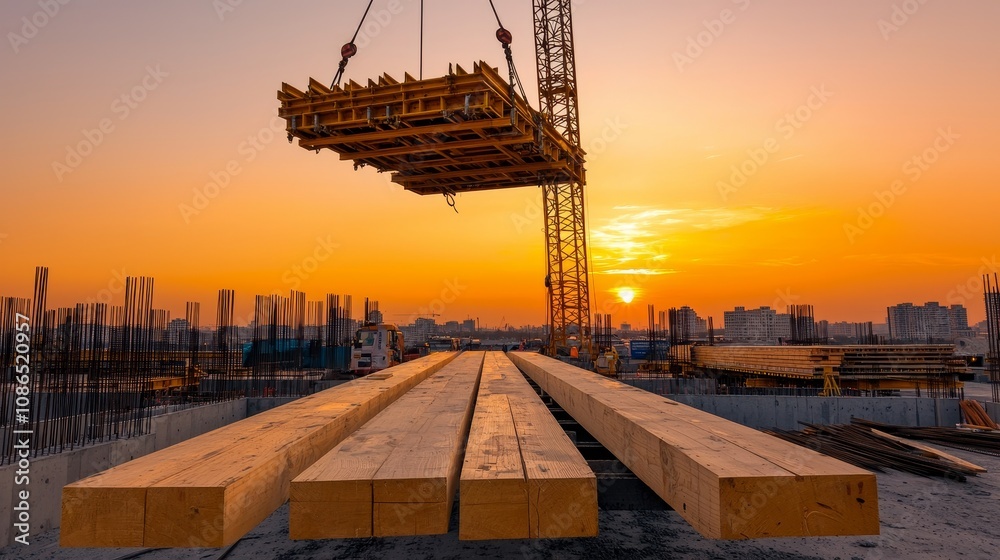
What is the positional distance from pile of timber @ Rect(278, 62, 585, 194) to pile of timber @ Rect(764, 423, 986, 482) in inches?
288

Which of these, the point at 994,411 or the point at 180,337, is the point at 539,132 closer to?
the point at 994,411

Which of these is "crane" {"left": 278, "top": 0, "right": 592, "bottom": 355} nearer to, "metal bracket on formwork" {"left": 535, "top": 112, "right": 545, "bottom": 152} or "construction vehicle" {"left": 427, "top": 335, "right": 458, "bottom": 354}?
"metal bracket on formwork" {"left": 535, "top": 112, "right": 545, "bottom": 152}

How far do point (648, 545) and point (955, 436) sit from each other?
10375 mm

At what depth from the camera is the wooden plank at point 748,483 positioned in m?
2.07

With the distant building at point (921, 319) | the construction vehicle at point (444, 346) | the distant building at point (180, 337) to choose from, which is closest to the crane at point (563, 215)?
the construction vehicle at point (444, 346)

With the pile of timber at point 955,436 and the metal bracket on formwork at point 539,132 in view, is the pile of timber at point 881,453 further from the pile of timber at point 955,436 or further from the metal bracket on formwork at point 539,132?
the metal bracket on formwork at point 539,132

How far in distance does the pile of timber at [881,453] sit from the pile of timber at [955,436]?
145cm

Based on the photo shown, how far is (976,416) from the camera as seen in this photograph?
1339cm

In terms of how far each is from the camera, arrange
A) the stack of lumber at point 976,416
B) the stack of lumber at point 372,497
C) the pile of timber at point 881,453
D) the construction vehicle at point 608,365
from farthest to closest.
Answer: the construction vehicle at point 608,365, the stack of lumber at point 976,416, the pile of timber at point 881,453, the stack of lumber at point 372,497

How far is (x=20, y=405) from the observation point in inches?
458

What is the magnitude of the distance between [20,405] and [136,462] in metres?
12.9

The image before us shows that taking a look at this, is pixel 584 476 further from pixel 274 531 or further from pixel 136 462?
pixel 274 531

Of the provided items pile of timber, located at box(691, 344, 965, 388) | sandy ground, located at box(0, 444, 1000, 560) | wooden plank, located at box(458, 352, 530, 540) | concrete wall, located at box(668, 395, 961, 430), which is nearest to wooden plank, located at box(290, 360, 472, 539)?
wooden plank, located at box(458, 352, 530, 540)

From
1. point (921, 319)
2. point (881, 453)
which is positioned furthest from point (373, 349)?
point (921, 319)
